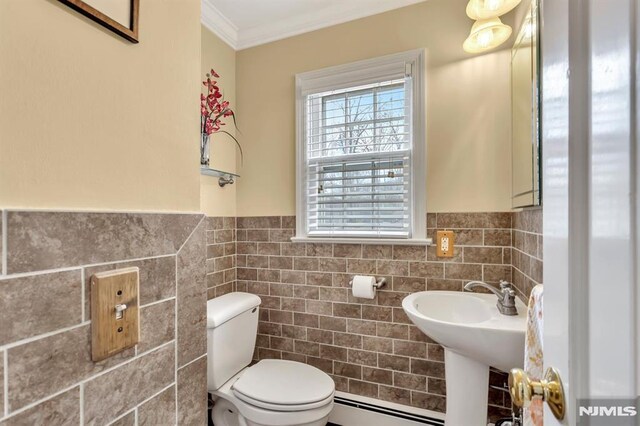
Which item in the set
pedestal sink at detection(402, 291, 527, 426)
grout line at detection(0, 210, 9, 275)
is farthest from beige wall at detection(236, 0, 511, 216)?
grout line at detection(0, 210, 9, 275)

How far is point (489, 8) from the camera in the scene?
1.37 m

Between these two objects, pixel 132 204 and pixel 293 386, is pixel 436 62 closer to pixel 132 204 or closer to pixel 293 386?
pixel 132 204

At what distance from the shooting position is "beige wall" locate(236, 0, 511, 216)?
5.22 ft

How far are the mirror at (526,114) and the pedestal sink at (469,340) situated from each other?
480 millimetres

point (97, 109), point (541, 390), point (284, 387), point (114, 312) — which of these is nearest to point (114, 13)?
point (97, 109)

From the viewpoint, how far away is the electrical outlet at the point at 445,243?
1.65 m

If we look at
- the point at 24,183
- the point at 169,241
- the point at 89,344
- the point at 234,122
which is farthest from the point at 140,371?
the point at 234,122

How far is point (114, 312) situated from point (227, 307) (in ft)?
3.88

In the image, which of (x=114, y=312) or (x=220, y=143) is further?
(x=220, y=143)

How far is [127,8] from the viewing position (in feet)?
1.82

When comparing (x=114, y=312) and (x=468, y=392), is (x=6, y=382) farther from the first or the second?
(x=468, y=392)

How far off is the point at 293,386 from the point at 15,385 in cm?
131

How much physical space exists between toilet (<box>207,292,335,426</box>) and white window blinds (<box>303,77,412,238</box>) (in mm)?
687

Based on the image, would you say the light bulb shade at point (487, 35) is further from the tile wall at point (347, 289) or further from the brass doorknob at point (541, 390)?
the brass doorknob at point (541, 390)
